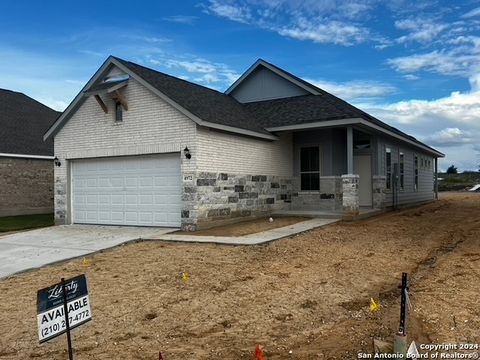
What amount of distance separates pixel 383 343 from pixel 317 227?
366 inches

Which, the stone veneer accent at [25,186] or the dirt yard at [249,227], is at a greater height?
the stone veneer accent at [25,186]

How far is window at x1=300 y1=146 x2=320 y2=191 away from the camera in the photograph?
18922 mm

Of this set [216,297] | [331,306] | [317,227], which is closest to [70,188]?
[317,227]

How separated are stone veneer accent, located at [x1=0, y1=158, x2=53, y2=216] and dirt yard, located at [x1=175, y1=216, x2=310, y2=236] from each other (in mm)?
12733

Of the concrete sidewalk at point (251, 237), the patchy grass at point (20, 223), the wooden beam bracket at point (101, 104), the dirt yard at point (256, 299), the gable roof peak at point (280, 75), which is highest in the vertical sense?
the gable roof peak at point (280, 75)

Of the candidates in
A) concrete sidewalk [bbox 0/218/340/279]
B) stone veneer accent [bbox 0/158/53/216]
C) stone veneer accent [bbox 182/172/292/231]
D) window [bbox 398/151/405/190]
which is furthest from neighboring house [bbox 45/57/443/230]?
stone veneer accent [bbox 0/158/53/216]

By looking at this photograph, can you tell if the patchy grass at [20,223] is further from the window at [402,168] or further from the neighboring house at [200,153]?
the window at [402,168]

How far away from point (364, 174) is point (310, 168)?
95.9 inches

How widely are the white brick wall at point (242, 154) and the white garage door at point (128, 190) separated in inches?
38.1

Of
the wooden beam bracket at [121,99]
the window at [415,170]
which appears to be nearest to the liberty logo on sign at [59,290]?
the wooden beam bracket at [121,99]

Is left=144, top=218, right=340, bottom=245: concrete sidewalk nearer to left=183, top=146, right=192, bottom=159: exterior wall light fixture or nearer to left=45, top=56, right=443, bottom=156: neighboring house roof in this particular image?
left=183, top=146, right=192, bottom=159: exterior wall light fixture

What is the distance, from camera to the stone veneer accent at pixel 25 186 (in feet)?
73.6

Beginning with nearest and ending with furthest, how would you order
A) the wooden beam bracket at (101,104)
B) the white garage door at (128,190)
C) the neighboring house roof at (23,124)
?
the white garage door at (128,190) < the wooden beam bracket at (101,104) < the neighboring house roof at (23,124)

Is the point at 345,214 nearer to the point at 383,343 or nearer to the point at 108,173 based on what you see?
the point at 108,173
